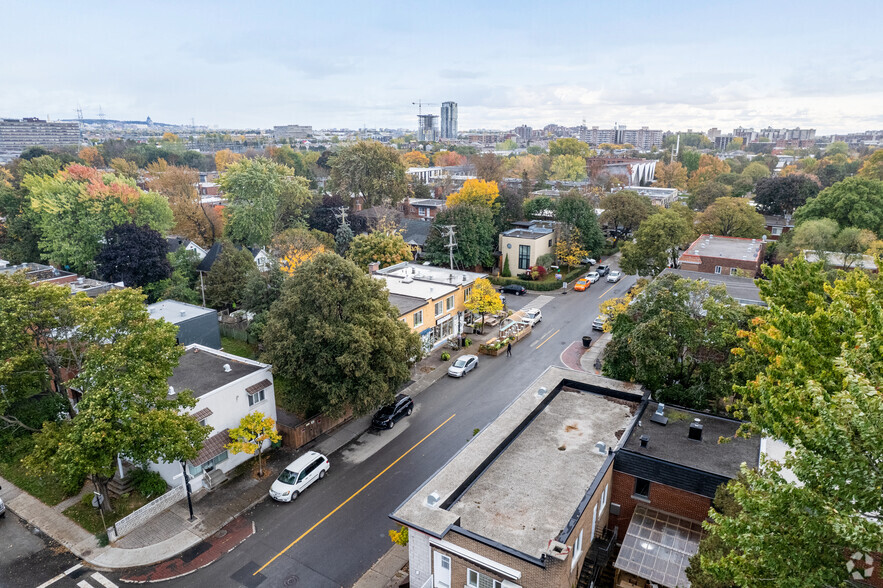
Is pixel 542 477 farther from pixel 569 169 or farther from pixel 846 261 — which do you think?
pixel 569 169

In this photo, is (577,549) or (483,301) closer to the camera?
(577,549)

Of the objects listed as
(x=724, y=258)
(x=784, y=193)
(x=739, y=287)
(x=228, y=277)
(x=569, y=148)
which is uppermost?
(x=569, y=148)

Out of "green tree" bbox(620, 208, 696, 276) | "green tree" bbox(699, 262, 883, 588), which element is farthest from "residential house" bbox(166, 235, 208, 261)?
"green tree" bbox(699, 262, 883, 588)

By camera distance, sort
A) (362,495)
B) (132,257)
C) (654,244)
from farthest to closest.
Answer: (654,244) < (132,257) < (362,495)

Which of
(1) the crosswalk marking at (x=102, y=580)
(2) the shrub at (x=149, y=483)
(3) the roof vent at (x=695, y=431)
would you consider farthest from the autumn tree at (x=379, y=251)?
(3) the roof vent at (x=695, y=431)

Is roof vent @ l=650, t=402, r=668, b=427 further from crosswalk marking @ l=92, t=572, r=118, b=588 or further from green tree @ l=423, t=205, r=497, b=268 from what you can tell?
green tree @ l=423, t=205, r=497, b=268

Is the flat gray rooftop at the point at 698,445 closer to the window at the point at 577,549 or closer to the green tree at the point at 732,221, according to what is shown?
the window at the point at 577,549

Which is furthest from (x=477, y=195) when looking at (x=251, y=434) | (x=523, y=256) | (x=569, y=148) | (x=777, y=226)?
(x=569, y=148)
